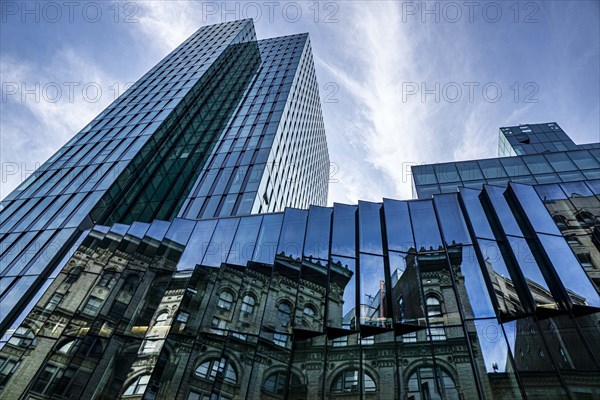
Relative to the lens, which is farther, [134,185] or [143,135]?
[143,135]

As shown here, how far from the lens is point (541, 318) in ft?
48.0

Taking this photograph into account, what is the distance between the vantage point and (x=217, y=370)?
50.5 feet

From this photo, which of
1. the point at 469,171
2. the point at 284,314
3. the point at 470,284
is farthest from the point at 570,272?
the point at 469,171

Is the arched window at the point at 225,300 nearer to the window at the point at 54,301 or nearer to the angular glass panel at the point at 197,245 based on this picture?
the angular glass panel at the point at 197,245

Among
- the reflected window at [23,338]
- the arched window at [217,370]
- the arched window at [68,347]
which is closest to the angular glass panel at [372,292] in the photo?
the arched window at [217,370]

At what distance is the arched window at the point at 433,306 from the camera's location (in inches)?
596

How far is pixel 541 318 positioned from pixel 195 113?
42026mm

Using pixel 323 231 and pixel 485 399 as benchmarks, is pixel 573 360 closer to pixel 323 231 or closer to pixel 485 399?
pixel 485 399

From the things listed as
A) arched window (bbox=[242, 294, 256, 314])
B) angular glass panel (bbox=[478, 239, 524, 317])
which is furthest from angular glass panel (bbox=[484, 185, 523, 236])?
arched window (bbox=[242, 294, 256, 314])

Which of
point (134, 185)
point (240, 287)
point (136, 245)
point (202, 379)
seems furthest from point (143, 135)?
point (202, 379)

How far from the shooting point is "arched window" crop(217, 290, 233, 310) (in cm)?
1789

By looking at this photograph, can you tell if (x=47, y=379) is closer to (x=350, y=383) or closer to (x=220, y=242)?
(x=220, y=242)

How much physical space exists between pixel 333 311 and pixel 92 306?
13.4m

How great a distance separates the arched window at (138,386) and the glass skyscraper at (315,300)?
9cm
